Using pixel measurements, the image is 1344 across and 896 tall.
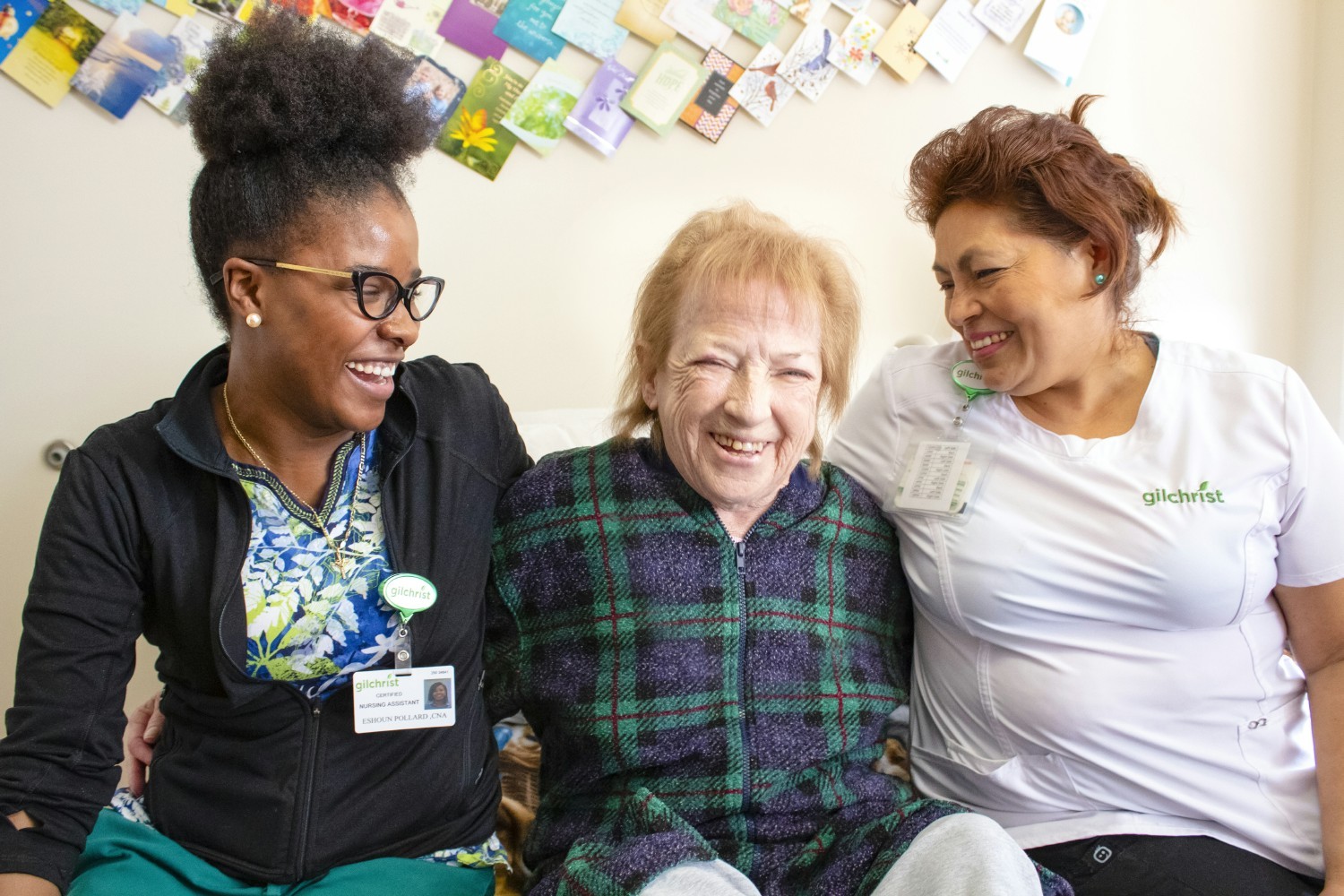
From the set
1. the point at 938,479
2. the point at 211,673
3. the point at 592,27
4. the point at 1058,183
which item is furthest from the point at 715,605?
the point at 592,27

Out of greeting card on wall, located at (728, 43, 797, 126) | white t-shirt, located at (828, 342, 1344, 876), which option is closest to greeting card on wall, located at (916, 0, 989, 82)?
greeting card on wall, located at (728, 43, 797, 126)

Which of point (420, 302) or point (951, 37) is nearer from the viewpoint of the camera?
point (420, 302)

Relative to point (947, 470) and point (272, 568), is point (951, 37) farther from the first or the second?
point (272, 568)

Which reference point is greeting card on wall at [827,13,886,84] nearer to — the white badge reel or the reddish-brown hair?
the reddish-brown hair

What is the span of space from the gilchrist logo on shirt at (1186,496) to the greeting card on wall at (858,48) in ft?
4.61

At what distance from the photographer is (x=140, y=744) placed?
61.0 inches

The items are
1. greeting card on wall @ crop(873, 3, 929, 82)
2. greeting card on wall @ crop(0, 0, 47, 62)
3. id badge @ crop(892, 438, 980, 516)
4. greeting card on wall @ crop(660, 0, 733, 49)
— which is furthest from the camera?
greeting card on wall @ crop(873, 3, 929, 82)

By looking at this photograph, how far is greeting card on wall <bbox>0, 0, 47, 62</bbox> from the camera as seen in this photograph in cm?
209

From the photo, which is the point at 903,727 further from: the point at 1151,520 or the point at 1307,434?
the point at 1307,434

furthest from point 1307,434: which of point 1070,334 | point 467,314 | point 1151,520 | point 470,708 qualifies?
point 467,314

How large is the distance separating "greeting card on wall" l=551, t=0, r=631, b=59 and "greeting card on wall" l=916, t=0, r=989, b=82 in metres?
0.76

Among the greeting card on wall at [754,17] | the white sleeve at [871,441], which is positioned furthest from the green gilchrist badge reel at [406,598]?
the greeting card on wall at [754,17]

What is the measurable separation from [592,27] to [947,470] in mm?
1390

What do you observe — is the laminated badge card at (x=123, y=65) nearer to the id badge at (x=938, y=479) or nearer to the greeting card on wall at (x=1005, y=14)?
the id badge at (x=938, y=479)
